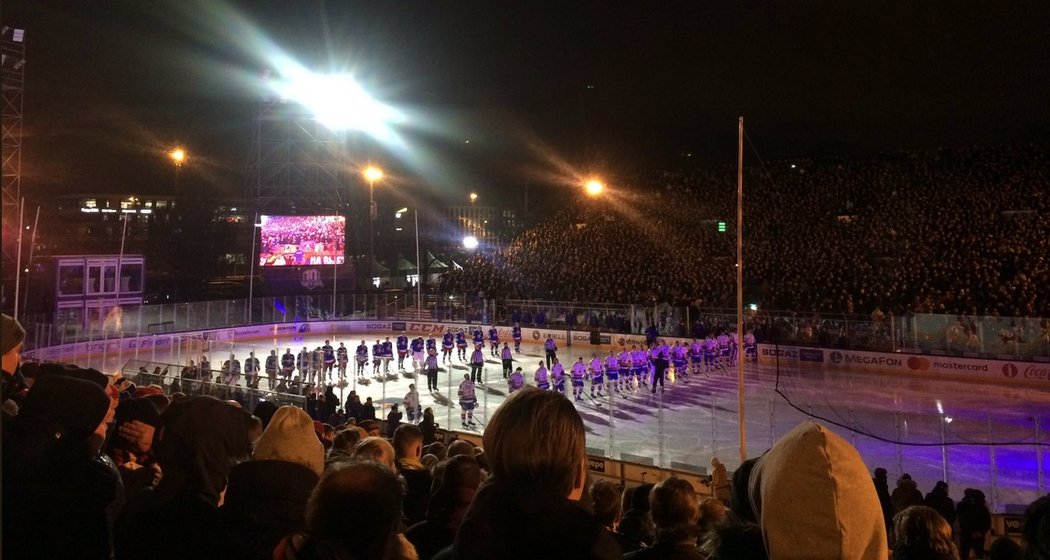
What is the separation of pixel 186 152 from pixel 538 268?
3449 centimetres

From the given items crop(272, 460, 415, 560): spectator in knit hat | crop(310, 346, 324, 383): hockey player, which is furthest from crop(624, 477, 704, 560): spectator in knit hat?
crop(310, 346, 324, 383): hockey player

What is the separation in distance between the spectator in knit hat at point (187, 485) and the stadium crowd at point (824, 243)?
26.2 meters

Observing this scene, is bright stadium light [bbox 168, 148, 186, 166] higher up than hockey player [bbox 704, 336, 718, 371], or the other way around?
bright stadium light [bbox 168, 148, 186, 166]

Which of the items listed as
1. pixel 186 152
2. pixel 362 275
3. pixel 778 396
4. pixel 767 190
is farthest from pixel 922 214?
pixel 186 152

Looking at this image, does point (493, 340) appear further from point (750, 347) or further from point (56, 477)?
point (56, 477)

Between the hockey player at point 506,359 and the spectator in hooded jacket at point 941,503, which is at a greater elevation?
the hockey player at point 506,359

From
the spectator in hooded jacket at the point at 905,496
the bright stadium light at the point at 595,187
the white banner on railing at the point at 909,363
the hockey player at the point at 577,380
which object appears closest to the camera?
the spectator in hooded jacket at the point at 905,496

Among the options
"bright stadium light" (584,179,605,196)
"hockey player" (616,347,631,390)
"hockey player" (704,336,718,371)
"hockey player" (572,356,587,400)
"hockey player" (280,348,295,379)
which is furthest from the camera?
"bright stadium light" (584,179,605,196)

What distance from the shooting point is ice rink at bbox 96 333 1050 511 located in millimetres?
10641

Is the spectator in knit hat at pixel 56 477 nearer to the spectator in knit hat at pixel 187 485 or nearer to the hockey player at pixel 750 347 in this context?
the spectator in knit hat at pixel 187 485

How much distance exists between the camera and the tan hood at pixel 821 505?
1.86m

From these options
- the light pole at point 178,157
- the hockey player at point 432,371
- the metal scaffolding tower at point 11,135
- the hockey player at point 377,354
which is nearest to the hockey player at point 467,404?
the hockey player at point 432,371

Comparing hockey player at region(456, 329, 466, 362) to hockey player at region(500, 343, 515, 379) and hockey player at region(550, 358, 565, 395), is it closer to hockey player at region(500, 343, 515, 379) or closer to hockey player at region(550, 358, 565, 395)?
hockey player at region(500, 343, 515, 379)

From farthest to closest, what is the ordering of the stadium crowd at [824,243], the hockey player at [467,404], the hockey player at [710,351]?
the stadium crowd at [824,243] → the hockey player at [710,351] → the hockey player at [467,404]
